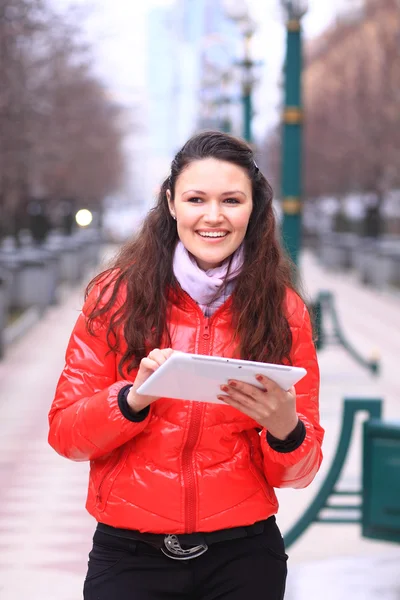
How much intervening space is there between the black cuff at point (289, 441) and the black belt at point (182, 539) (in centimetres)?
21

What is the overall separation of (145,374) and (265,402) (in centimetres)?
26

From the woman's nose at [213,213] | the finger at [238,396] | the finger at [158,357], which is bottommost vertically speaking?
the finger at [238,396]

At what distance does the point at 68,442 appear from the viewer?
2602 millimetres

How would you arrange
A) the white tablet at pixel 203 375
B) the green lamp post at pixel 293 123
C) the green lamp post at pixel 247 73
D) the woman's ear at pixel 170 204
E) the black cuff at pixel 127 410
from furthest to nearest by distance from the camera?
the green lamp post at pixel 247 73, the green lamp post at pixel 293 123, the woman's ear at pixel 170 204, the black cuff at pixel 127 410, the white tablet at pixel 203 375

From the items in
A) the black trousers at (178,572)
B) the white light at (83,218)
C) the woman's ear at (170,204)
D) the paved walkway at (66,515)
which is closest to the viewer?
the black trousers at (178,572)

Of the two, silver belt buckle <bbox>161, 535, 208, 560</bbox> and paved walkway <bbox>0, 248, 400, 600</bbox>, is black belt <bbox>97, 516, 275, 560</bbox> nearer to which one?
silver belt buckle <bbox>161, 535, 208, 560</bbox>

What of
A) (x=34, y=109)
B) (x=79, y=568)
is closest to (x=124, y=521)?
(x=79, y=568)

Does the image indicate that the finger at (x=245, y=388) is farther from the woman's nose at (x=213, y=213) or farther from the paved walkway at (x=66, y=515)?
the paved walkway at (x=66, y=515)

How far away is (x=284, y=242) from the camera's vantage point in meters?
4.46

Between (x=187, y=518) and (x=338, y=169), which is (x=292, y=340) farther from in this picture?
(x=338, y=169)

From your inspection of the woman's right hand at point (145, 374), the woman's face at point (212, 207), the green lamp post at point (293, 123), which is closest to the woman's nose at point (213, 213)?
the woman's face at point (212, 207)

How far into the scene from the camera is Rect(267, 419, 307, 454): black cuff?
101 inches

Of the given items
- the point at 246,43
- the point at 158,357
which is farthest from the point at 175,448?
the point at 246,43

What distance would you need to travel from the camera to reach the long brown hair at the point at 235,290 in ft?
8.68
